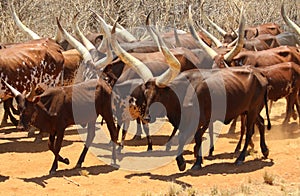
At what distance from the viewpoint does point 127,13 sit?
62.0 feet

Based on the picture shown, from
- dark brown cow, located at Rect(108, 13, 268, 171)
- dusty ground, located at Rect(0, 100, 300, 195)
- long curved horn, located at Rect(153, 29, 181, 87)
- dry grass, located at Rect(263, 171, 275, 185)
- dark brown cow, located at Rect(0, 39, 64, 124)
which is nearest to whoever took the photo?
dusty ground, located at Rect(0, 100, 300, 195)

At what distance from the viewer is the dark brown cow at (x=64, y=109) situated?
26.5 ft

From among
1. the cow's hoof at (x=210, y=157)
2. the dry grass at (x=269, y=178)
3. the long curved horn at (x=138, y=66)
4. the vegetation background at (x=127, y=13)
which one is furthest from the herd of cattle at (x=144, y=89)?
the vegetation background at (x=127, y=13)

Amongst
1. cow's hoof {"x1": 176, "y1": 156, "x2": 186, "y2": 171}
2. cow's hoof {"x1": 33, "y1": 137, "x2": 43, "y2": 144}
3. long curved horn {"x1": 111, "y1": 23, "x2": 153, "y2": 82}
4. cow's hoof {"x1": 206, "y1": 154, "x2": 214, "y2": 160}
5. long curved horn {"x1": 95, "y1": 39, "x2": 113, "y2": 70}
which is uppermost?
long curved horn {"x1": 111, "y1": 23, "x2": 153, "y2": 82}

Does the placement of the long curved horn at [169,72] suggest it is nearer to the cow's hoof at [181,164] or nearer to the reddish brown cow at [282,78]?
the cow's hoof at [181,164]

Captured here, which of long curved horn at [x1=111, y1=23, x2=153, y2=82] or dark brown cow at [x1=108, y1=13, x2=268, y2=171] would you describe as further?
long curved horn at [x1=111, y1=23, x2=153, y2=82]

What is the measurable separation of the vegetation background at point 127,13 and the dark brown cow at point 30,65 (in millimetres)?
5319

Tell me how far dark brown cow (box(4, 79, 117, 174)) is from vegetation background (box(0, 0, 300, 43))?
8.01 metres

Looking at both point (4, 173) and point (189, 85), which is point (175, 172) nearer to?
point (189, 85)

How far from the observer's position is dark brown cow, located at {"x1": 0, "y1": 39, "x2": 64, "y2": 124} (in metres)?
10.2

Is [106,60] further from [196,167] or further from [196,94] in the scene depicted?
[196,167]

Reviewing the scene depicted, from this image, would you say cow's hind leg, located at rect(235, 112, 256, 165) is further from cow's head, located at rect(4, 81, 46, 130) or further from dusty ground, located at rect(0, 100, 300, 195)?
cow's head, located at rect(4, 81, 46, 130)

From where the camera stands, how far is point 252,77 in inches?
342

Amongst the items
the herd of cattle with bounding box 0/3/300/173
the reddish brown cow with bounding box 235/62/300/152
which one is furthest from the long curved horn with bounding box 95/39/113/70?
the reddish brown cow with bounding box 235/62/300/152
